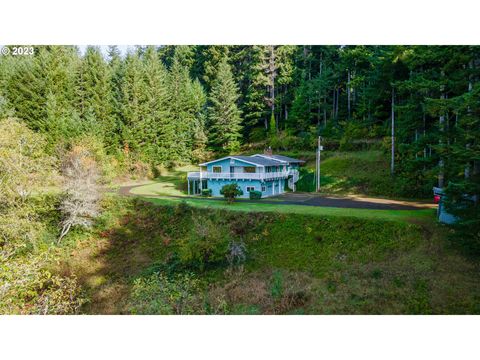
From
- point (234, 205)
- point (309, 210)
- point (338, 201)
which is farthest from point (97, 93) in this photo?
point (338, 201)

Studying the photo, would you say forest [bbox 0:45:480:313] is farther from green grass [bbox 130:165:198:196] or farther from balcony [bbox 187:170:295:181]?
balcony [bbox 187:170:295:181]

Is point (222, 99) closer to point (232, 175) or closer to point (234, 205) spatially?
point (232, 175)

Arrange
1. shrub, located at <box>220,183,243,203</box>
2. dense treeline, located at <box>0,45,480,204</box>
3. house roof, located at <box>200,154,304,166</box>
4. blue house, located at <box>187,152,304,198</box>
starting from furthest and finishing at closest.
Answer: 1. blue house, located at <box>187,152,304,198</box>
2. house roof, located at <box>200,154,304,166</box>
3. shrub, located at <box>220,183,243,203</box>
4. dense treeline, located at <box>0,45,480,204</box>

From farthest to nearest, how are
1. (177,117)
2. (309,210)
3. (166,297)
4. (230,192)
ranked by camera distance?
(230,192) < (177,117) < (309,210) < (166,297)

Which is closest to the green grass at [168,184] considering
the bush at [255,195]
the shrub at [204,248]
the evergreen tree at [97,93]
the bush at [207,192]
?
the bush at [207,192]

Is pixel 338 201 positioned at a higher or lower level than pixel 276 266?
higher

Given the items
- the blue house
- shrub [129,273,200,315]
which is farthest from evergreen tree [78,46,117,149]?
shrub [129,273,200,315]

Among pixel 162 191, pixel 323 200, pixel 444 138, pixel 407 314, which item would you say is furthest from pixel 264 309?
pixel 162 191
